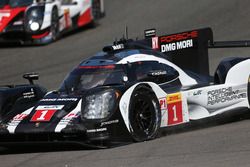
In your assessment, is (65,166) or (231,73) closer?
(65,166)

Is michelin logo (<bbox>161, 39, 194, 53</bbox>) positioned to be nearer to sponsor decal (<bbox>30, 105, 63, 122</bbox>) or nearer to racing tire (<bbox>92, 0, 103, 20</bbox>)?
sponsor decal (<bbox>30, 105, 63, 122</bbox>)

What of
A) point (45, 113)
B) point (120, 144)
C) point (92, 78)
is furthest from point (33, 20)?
point (120, 144)

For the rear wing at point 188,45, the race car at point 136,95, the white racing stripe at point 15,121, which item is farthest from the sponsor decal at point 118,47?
the white racing stripe at point 15,121

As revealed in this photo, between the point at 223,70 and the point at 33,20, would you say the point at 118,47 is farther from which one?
the point at 33,20

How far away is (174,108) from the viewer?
10.0 meters

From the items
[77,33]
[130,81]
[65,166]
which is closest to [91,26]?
[77,33]

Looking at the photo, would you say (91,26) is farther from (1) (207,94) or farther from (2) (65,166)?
(2) (65,166)

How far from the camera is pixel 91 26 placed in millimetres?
21953

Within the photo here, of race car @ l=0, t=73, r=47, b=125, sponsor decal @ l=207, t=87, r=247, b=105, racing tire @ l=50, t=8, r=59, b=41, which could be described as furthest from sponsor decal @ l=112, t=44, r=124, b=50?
racing tire @ l=50, t=8, r=59, b=41

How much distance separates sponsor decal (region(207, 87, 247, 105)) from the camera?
1063 cm

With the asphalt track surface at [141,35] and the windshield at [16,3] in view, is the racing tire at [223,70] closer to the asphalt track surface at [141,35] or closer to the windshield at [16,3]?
the asphalt track surface at [141,35]

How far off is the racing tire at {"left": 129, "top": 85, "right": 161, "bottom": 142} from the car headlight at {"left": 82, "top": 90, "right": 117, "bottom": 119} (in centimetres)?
27

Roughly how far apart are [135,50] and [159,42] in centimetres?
71

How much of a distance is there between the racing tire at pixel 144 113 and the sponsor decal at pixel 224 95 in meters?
1.11
